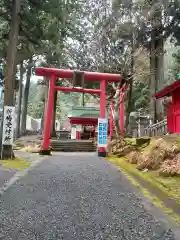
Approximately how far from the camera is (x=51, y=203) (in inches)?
198

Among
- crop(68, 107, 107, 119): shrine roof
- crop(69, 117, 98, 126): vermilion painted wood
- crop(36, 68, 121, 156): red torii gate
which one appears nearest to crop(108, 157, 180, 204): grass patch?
crop(36, 68, 121, 156): red torii gate

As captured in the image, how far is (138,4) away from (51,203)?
19876 mm

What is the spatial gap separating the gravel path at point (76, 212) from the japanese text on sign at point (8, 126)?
16.7 feet

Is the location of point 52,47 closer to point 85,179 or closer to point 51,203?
point 85,179

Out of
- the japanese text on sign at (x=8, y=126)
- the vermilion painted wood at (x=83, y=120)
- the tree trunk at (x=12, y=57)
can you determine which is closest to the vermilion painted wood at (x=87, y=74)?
the tree trunk at (x=12, y=57)

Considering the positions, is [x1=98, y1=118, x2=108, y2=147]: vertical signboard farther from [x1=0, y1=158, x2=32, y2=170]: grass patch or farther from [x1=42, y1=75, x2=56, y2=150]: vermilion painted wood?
[x1=0, y1=158, x2=32, y2=170]: grass patch

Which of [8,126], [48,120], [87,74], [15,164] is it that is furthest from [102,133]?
[15,164]

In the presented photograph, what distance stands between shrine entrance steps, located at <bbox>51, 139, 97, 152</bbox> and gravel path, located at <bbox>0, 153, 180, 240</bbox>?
1314cm

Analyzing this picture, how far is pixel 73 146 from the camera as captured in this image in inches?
814

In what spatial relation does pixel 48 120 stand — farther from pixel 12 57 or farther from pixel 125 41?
pixel 125 41

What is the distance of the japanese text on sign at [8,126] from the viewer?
1199 centimetres

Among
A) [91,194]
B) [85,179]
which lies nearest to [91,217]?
[91,194]

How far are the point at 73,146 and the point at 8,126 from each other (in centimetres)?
891

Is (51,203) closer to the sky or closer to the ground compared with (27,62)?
closer to the ground
